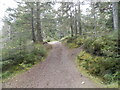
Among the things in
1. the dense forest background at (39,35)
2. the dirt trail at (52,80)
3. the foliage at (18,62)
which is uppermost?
the dense forest background at (39,35)

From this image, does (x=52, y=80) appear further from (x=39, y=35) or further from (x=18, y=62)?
(x=39, y=35)

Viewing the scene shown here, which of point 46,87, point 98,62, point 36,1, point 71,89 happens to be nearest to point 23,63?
point 46,87

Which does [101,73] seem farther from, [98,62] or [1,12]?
[1,12]

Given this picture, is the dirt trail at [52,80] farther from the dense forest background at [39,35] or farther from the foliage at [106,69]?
the dense forest background at [39,35]

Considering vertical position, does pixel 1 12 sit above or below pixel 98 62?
above

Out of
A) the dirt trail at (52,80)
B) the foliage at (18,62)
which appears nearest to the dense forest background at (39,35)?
the foliage at (18,62)

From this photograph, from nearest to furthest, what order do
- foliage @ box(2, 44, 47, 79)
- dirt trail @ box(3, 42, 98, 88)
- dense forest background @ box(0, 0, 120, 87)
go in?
dirt trail @ box(3, 42, 98, 88), dense forest background @ box(0, 0, 120, 87), foliage @ box(2, 44, 47, 79)

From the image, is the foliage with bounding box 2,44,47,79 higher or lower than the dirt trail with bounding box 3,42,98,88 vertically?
higher

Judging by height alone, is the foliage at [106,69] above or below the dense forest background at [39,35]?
below

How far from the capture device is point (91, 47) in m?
8.20

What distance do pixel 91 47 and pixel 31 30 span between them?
732 centimetres

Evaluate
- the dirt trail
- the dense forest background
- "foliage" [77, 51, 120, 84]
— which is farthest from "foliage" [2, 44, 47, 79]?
"foliage" [77, 51, 120, 84]

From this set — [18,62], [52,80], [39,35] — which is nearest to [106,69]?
[52,80]

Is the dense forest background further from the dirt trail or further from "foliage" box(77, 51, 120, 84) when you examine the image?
the dirt trail
